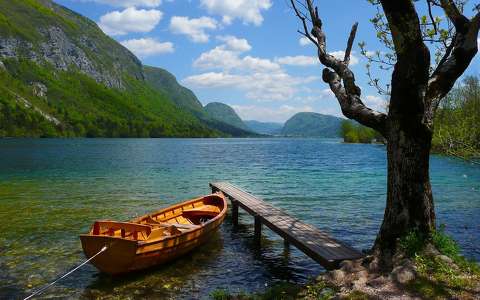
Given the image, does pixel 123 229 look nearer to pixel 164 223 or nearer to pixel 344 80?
pixel 164 223

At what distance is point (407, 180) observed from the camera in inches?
409

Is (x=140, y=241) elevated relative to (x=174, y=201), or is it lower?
elevated

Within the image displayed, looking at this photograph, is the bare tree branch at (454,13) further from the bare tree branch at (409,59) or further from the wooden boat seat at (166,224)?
the wooden boat seat at (166,224)

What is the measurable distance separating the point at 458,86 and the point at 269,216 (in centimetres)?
4793

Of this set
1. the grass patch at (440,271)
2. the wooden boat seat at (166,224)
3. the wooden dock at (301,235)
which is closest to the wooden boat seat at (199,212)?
the wooden dock at (301,235)

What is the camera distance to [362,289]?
9.16m

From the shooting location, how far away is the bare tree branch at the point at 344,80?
11305mm

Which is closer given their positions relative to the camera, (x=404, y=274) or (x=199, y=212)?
(x=404, y=274)

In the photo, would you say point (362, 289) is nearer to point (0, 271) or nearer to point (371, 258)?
point (371, 258)

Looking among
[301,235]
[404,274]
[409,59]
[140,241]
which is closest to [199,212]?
[301,235]

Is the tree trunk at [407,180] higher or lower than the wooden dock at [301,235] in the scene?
higher

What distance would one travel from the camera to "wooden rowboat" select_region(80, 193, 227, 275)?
12867 millimetres

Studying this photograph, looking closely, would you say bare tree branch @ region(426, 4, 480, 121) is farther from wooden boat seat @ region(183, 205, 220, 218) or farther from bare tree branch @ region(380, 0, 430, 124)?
wooden boat seat @ region(183, 205, 220, 218)

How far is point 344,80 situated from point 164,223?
936 cm
